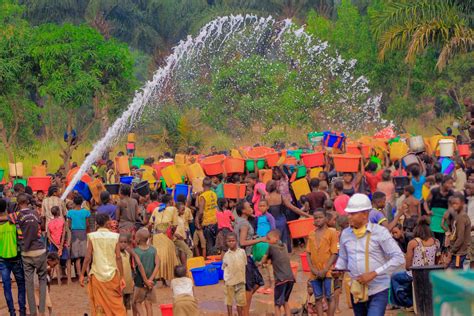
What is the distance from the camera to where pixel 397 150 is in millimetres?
19797

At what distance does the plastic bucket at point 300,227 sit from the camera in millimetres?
16406

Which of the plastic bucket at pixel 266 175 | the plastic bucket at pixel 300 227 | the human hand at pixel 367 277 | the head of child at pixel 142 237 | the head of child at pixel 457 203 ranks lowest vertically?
the plastic bucket at pixel 300 227

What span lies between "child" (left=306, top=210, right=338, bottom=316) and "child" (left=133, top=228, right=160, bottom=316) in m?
1.82

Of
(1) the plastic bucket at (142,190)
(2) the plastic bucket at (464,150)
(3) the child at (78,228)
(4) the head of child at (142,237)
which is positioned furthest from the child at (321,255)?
(2) the plastic bucket at (464,150)

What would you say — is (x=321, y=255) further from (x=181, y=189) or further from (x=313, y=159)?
(x=313, y=159)

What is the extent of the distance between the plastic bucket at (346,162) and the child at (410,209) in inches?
98.0

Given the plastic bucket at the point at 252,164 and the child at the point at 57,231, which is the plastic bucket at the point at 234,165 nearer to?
the plastic bucket at the point at 252,164

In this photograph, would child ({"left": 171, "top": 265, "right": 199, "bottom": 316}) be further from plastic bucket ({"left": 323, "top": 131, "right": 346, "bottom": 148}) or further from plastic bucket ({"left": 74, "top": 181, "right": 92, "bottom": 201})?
plastic bucket ({"left": 323, "top": 131, "right": 346, "bottom": 148})

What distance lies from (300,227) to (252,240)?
3866mm

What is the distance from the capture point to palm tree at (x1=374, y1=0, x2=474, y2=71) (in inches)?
869

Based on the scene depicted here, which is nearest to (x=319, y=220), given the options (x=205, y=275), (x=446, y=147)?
(x=205, y=275)

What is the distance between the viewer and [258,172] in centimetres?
1833

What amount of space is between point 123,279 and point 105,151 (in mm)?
14315

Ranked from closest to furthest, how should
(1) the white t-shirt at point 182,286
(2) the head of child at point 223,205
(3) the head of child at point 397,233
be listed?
(1) the white t-shirt at point 182,286
(3) the head of child at point 397,233
(2) the head of child at point 223,205
